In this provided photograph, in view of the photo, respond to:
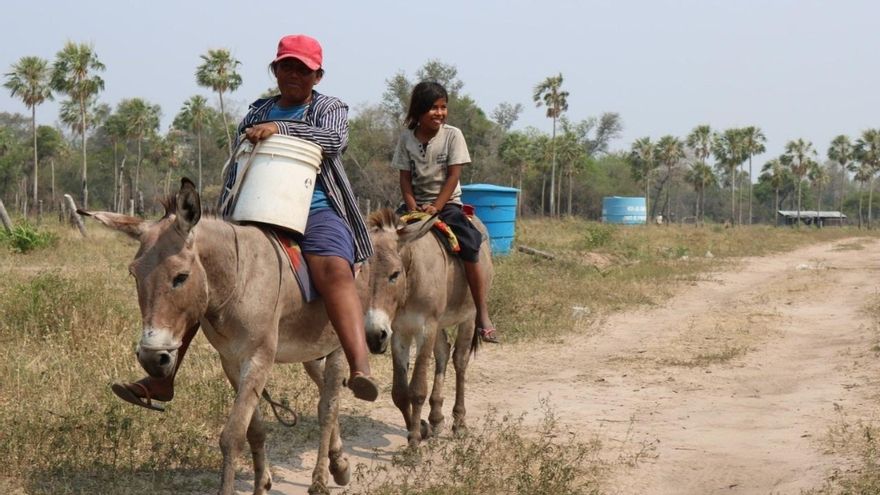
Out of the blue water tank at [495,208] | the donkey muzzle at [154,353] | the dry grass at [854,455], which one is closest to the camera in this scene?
the donkey muzzle at [154,353]

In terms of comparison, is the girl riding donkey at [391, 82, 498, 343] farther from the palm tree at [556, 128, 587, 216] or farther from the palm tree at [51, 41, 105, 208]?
the palm tree at [556, 128, 587, 216]

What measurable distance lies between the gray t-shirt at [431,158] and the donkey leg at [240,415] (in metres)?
2.91

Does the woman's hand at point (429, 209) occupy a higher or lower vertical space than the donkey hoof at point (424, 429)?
higher

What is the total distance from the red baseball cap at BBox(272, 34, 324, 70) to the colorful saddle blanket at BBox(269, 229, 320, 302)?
0.87 metres

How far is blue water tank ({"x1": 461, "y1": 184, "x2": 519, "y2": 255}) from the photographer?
17.6m

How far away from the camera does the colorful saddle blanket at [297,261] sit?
4.29m

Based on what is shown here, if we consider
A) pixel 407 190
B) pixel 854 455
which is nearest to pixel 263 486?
pixel 407 190

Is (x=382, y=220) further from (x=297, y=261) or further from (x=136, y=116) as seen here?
(x=136, y=116)

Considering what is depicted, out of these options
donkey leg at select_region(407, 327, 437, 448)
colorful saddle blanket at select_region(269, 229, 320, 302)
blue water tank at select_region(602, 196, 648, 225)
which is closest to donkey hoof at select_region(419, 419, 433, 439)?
donkey leg at select_region(407, 327, 437, 448)

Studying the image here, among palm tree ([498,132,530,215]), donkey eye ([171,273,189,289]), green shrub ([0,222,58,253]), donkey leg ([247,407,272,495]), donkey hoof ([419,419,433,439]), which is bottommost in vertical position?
donkey hoof ([419,419,433,439])

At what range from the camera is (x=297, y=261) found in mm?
4316

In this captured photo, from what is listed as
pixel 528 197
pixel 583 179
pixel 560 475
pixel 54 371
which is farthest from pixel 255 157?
pixel 583 179

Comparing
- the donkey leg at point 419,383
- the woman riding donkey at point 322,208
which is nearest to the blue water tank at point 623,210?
the donkey leg at point 419,383

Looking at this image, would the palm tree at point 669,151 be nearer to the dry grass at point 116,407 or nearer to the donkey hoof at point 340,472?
the dry grass at point 116,407
